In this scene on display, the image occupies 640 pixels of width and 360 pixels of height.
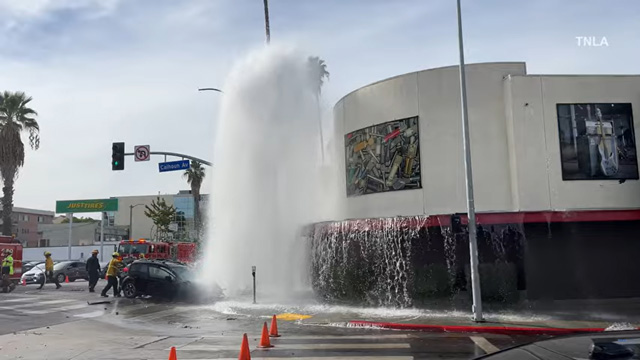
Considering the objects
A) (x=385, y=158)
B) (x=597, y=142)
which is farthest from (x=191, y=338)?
(x=597, y=142)

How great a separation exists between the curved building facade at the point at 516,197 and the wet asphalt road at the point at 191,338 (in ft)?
15.8

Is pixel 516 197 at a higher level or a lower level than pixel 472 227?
higher

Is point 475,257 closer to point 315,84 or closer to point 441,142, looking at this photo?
point 441,142

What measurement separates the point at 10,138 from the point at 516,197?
112 feet

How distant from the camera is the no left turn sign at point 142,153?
23.4m

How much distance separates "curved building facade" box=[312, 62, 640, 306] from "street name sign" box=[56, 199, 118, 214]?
1691 inches

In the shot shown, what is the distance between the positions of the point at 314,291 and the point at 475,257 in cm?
787

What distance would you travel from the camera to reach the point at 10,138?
36.8 meters

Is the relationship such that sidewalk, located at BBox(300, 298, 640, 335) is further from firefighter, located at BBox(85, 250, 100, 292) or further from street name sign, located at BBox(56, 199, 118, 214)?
street name sign, located at BBox(56, 199, 118, 214)

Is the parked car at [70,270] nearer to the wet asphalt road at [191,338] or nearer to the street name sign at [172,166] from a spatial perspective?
the street name sign at [172,166]

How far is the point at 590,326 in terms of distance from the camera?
13086 mm

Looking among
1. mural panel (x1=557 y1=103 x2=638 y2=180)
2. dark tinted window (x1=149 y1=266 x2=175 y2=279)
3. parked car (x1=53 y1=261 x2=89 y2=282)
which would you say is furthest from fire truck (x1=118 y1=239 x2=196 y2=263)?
mural panel (x1=557 y1=103 x2=638 y2=180)

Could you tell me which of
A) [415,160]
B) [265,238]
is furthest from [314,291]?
[415,160]

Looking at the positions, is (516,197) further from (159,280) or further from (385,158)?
(159,280)
